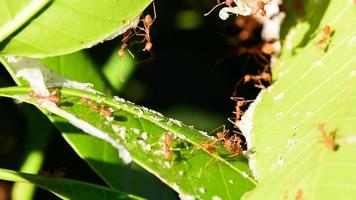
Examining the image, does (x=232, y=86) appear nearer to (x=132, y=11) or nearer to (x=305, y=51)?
(x=305, y=51)

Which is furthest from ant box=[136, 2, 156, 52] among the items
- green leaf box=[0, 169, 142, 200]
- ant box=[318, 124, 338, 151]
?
ant box=[318, 124, 338, 151]

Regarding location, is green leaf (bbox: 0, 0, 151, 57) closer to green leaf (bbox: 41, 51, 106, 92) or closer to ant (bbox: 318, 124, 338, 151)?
green leaf (bbox: 41, 51, 106, 92)

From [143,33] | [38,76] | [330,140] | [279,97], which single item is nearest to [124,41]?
[143,33]

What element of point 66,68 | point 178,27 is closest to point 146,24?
point 66,68

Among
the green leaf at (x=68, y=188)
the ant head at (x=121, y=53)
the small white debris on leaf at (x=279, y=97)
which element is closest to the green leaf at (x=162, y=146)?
the green leaf at (x=68, y=188)

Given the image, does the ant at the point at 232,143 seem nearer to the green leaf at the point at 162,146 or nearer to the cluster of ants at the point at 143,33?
the green leaf at the point at 162,146

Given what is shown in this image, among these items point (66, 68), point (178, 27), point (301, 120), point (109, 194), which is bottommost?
point (109, 194)
